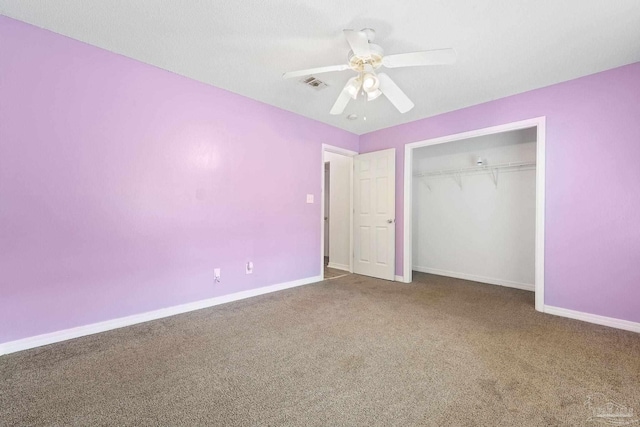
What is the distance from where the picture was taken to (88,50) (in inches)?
91.2

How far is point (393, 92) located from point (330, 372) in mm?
2177

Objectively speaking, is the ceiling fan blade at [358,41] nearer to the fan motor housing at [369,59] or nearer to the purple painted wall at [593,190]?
the fan motor housing at [369,59]

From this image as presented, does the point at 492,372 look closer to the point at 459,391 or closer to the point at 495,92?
the point at 459,391

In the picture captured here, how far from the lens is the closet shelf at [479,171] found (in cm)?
389

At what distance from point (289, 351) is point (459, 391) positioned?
1.14 metres

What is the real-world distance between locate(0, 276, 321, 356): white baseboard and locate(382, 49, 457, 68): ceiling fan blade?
2840mm

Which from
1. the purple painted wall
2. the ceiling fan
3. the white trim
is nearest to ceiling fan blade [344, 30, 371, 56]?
the ceiling fan

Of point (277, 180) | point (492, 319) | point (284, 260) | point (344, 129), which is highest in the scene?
point (344, 129)

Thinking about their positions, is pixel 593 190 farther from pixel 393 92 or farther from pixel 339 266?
pixel 339 266

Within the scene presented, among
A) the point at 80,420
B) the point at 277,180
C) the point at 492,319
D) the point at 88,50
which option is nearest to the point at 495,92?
the point at 492,319

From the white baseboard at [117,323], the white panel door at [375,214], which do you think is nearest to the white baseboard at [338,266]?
the white panel door at [375,214]

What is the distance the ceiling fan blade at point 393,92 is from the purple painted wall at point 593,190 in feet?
5.70

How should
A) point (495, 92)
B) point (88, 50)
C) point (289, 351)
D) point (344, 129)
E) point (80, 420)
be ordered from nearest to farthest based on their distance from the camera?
1. point (80, 420)
2. point (289, 351)
3. point (88, 50)
4. point (495, 92)
5. point (344, 129)

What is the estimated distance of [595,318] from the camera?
8.80ft
